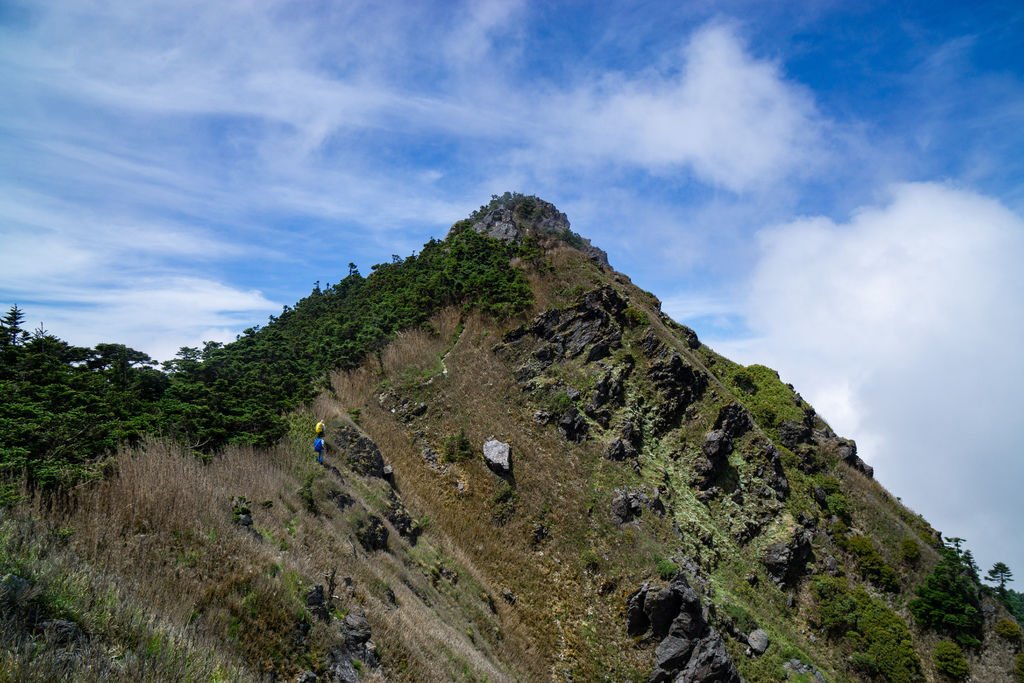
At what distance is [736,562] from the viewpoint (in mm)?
23734

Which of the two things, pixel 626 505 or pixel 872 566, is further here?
pixel 872 566

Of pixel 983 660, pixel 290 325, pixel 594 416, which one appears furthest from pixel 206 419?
pixel 983 660

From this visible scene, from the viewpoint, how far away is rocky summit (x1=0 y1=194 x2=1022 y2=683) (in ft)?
25.3

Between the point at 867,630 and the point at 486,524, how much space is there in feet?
58.3

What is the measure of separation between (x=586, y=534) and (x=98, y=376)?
18.4 meters

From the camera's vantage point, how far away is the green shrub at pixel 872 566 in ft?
83.8

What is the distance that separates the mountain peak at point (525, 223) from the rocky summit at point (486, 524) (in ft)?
8.91

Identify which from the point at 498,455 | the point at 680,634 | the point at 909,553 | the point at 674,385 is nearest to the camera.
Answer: the point at 680,634

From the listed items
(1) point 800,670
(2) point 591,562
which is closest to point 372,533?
(2) point 591,562

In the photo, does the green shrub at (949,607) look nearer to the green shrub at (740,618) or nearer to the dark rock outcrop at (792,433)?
the dark rock outcrop at (792,433)

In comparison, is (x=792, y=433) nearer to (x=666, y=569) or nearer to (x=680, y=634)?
(x=666, y=569)

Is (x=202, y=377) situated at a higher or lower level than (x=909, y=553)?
higher

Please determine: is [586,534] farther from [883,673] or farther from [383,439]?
[883,673]

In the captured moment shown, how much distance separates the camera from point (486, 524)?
73.0 ft
